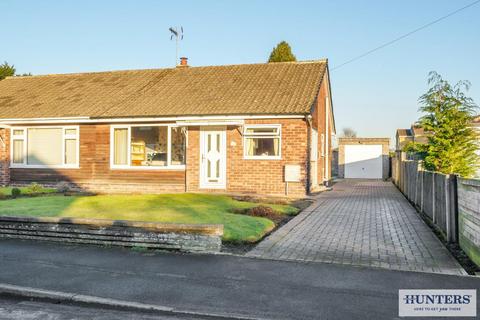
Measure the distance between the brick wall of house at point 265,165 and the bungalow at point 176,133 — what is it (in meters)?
0.04

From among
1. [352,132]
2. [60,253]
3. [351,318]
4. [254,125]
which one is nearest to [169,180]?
[254,125]

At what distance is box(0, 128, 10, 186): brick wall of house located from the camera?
69.9 ft

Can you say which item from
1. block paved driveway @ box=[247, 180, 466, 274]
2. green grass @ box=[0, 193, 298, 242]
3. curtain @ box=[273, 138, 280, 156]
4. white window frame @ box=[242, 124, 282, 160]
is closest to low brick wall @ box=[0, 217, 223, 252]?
block paved driveway @ box=[247, 180, 466, 274]

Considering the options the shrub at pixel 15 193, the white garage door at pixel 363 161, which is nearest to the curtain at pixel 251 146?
the shrub at pixel 15 193

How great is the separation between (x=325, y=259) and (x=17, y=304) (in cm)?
438

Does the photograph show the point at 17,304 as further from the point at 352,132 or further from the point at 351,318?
the point at 352,132

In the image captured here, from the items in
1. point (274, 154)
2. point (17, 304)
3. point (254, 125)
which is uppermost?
point (254, 125)

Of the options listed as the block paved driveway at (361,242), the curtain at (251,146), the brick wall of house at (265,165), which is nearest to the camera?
the block paved driveway at (361,242)

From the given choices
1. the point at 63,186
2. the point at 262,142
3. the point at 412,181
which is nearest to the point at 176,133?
the point at 262,142

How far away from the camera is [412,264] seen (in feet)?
23.8

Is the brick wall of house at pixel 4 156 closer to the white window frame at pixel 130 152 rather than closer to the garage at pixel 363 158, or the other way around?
the white window frame at pixel 130 152

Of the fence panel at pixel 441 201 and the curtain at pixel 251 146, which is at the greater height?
the curtain at pixel 251 146

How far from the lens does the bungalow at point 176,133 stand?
59.4 feet

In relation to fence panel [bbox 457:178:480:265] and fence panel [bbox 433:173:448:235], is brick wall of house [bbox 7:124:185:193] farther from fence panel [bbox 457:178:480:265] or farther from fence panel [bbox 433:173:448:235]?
fence panel [bbox 457:178:480:265]
